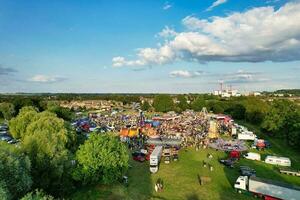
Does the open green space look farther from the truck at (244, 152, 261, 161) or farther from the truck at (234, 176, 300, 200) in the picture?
the truck at (244, 152, 261, 161)

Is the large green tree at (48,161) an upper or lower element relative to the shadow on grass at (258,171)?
upper

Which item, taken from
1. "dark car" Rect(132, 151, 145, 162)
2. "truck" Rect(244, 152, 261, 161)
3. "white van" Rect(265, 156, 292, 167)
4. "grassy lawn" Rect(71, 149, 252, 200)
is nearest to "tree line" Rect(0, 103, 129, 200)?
"grassy lawn" Rect(71, 149, 252, 200)

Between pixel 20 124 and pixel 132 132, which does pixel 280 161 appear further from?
pixel 20 124

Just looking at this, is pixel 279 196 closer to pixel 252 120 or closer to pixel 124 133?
pixel 124 133

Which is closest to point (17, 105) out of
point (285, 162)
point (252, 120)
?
point (252, 120)

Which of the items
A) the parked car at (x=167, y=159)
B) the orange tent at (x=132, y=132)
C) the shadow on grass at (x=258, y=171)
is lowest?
the shadow on grass at (x=258, y=171)

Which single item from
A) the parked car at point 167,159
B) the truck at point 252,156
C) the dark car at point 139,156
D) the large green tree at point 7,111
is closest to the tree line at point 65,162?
the dark car at point 139,156

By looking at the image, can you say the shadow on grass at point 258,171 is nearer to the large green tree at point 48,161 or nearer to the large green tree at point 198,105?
the large green tree at point 48,161
